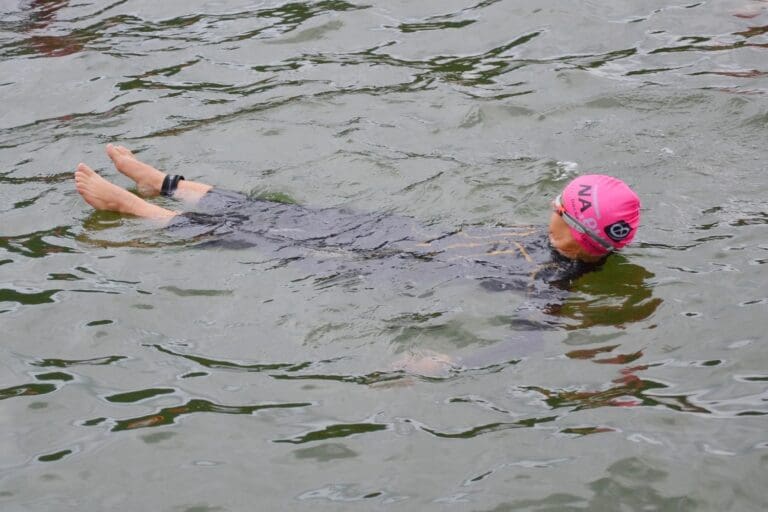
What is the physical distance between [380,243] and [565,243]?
1626 millimetres

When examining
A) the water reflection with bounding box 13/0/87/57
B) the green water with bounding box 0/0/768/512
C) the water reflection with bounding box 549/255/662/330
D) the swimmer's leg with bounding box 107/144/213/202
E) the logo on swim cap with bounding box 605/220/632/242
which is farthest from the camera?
the water reflection with bounding box 13/0/87/57

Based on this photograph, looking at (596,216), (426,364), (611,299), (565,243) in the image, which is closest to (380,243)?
(565,243)

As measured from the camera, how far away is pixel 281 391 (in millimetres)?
6148

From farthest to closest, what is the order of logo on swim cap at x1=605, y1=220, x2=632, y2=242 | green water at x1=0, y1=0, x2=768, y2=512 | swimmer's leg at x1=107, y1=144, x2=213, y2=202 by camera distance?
swimmer's leg at x1=107, y1=144, x2=213, y2=202
logo on swim cap at x1=605, y1=220, x2=632, y2=242
green water at x1=0, y1=0, x2=768, y2=512

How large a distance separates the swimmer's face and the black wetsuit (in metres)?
0.06

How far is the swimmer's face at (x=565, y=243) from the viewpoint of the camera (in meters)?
7.55

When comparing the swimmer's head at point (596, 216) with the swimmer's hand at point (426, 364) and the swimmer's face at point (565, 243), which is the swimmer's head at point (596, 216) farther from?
the swimmer's hand at point (426, 364)

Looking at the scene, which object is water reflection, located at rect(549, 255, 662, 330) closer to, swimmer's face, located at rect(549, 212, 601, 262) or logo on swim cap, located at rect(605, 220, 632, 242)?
swimmer's face, located at rect(549, 212, 601, 262)

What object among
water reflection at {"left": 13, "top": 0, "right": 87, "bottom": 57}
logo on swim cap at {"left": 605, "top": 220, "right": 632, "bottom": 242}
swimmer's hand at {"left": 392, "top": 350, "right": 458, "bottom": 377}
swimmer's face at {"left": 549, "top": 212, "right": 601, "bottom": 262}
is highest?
water reflection at {"left": 13, "top": 0, "right": 87, "bottom": 57}

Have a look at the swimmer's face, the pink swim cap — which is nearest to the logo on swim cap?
the pink swim cap

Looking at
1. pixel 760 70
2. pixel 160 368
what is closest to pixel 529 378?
pixel 160 368

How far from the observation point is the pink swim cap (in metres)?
7.25

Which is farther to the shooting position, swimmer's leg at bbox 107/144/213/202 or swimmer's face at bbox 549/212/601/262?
swimmer's leg at bbox 107/144/213/202

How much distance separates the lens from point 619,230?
7.26 m
